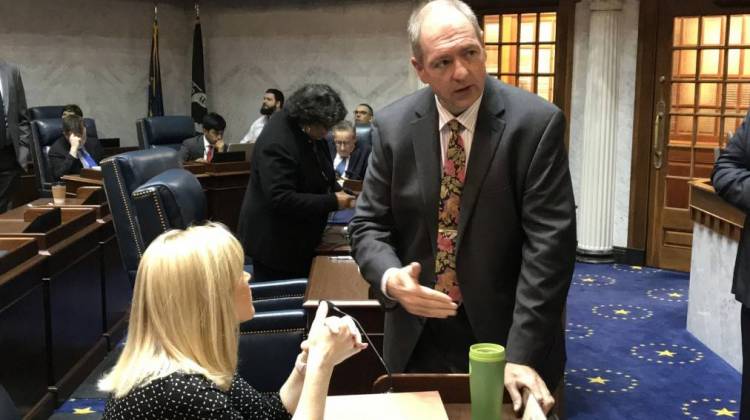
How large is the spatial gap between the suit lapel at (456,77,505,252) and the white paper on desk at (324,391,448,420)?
35 cm

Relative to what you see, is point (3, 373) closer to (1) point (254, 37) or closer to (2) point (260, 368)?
(2) point (260, 368)

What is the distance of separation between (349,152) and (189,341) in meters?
4.49

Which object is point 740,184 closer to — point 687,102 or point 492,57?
point 687,102

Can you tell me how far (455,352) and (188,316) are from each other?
2.01 feet

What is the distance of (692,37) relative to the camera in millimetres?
6324

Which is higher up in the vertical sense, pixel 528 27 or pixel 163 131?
pixel 528 27

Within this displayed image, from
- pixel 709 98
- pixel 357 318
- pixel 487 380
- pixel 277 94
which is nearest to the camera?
pixel 487 380

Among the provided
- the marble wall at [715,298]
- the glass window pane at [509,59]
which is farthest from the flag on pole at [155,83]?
the marble wall at [715,298]

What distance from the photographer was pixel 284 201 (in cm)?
345

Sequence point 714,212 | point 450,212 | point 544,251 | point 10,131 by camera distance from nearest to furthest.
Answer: point 544,251 < point 450,212 < point 714,212 < point 10,131

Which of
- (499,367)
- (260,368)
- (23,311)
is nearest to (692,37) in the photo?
(260,368)

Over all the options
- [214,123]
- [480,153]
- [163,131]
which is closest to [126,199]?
[480,153]

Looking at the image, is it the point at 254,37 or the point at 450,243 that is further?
the point at 254,37

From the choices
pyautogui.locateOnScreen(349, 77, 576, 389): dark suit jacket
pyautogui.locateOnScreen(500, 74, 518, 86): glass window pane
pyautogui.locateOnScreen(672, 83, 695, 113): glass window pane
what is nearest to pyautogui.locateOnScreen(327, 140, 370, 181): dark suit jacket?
pyautogui.locateOnScreen(500, 74, 518, 86): glass window pane
